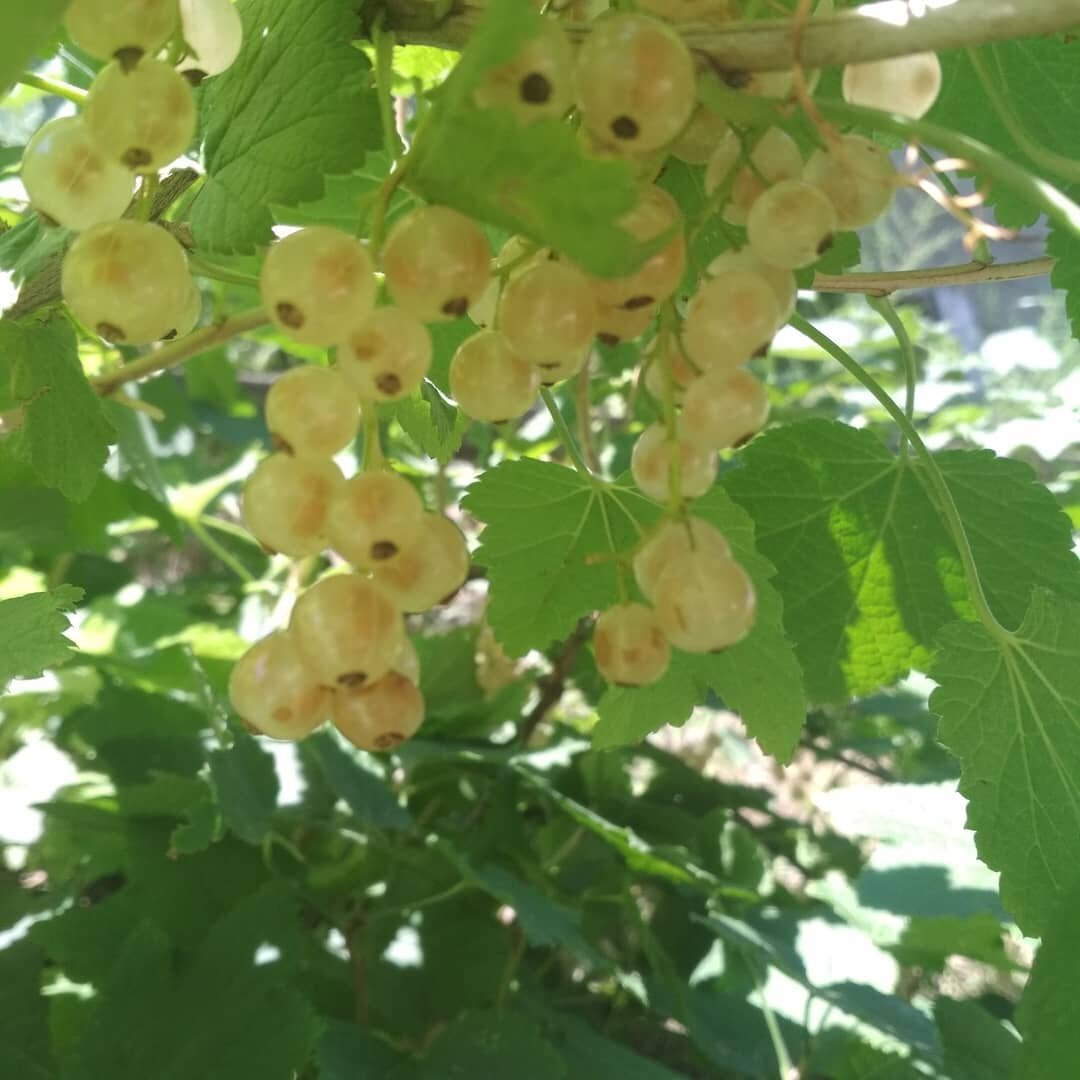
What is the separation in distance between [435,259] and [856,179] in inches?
6.0

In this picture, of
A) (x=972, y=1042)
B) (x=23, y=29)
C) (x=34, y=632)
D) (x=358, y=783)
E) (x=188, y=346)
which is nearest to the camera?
(x=23, y=29)

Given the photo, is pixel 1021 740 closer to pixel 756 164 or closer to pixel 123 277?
pixel 756 164

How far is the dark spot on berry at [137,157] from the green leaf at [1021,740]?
443 mm

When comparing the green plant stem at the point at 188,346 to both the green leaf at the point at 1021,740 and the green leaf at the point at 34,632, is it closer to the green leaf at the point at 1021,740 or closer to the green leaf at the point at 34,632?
the green leaf at the point at 34,632

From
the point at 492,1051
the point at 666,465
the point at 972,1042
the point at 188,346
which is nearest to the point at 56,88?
the point at 188,346

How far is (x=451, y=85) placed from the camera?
0.26m

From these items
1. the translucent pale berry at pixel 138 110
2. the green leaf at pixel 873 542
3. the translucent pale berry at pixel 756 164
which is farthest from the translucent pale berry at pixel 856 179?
the green leaf at pixel 873 542

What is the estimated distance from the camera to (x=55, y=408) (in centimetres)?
55

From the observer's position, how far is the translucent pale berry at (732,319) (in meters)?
0.32

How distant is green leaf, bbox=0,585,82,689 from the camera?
1.54 feet

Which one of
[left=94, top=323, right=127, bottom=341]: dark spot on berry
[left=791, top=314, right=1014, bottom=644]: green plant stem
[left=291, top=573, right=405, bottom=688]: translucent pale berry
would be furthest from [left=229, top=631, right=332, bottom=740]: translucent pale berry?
[left=791, top=314, right=1014, bottom=644]: green plant stem

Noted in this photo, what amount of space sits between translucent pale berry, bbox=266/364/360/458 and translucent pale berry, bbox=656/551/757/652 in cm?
12

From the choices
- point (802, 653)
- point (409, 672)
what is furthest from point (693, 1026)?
point (409, 672)

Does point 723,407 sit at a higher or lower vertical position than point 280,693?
higher
